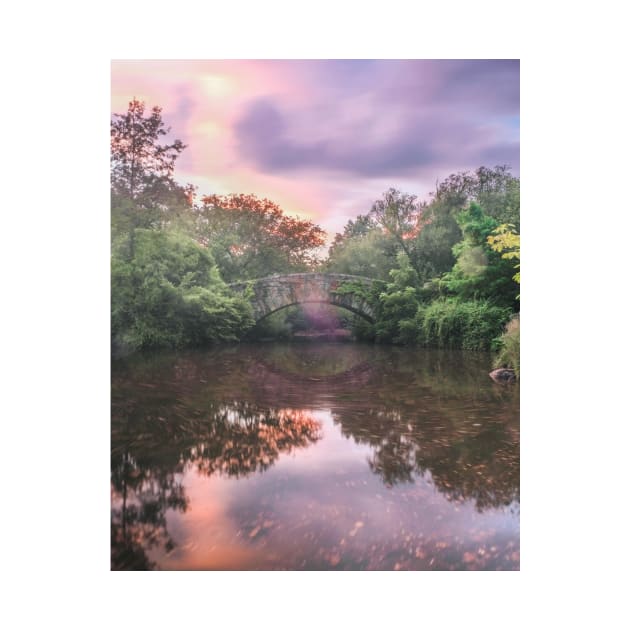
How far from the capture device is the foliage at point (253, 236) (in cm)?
439

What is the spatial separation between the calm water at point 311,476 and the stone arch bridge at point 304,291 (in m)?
1.13

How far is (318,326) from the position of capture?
7242 millimetres

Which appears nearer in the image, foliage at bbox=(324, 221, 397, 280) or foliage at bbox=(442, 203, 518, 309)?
foliage at bbox=(442, 203, 518, 309)

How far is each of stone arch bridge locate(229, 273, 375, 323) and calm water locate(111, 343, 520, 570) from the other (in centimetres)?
113

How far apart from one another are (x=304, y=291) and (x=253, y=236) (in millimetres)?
1516

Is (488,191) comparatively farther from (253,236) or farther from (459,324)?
(253,236)

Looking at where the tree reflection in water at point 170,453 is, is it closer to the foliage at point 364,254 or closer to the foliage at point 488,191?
the foliage at point 364,254

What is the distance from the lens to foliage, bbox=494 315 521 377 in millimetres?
4863

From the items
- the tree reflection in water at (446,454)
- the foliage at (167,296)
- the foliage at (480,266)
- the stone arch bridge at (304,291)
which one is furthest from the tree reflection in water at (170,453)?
the foliage at (480,266)

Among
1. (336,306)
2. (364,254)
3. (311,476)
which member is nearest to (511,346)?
(364,254)

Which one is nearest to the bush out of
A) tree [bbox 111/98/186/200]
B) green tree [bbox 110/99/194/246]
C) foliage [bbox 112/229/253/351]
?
foliage [bbox 112/229/253/351]

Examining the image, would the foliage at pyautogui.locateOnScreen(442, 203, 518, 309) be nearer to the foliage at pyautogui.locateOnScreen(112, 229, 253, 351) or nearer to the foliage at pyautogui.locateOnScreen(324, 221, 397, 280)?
the foliage at pyautogui.locateOnScreen(324, 221, 397, 280)
